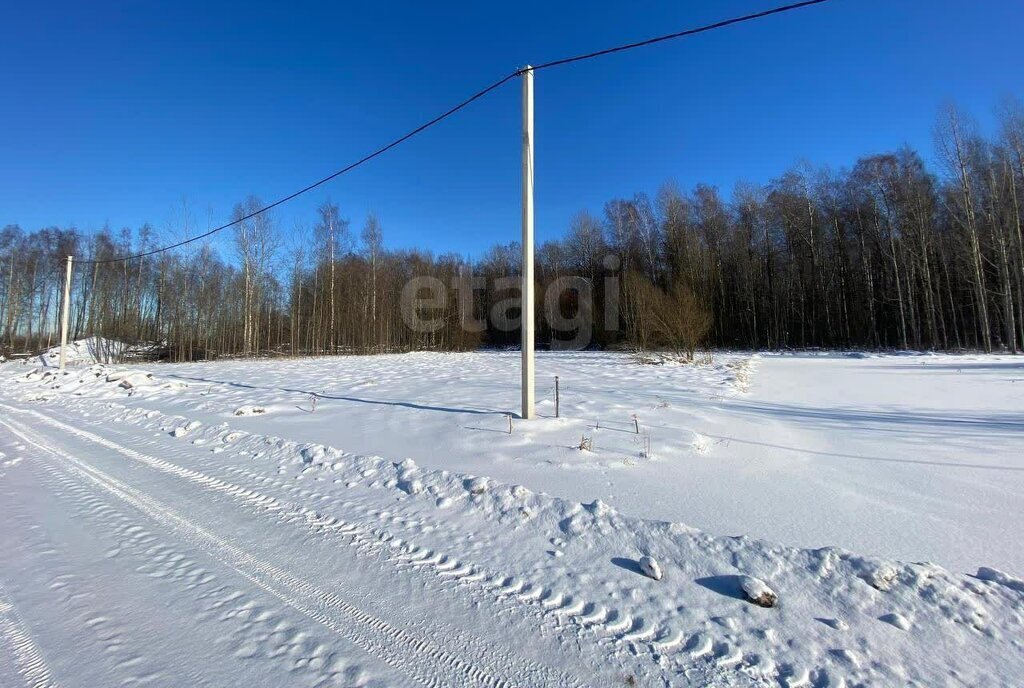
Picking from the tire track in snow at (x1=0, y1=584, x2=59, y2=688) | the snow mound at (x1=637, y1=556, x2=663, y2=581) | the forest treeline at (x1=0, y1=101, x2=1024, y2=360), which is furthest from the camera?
the forest treeline at (x1=0, y1=101, x2=1024, y2=360)

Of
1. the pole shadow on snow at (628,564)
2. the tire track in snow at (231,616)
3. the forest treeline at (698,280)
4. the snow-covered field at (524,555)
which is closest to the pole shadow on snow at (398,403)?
the snow-covered field at (524,555)

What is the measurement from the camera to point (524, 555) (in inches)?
121

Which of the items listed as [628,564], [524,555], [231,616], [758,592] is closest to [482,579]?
[524,555]

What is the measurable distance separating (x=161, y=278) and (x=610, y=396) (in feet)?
123

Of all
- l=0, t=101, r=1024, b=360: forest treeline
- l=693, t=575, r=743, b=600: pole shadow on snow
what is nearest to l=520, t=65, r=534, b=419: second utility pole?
l=693, t=575, r=743, b=600: pole shadow on snow

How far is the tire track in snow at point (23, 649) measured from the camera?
6.41 ft

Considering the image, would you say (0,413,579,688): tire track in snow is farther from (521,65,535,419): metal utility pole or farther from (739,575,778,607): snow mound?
(521,65,535,419): metal utility pole

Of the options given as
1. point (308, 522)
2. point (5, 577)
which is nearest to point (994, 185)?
point (308, 522)

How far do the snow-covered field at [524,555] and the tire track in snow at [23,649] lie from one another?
14 millimetres

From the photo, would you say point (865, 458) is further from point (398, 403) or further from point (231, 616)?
point (398, 403)

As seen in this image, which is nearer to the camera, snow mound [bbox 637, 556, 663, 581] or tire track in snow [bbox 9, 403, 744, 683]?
tire track in snow [bbox 9, 403, 744, 683]

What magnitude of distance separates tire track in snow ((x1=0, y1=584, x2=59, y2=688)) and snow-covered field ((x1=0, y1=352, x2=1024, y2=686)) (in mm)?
14

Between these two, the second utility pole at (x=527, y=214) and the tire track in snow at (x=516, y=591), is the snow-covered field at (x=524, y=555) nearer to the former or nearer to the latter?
the tire track in snow at (x=516, y=591)

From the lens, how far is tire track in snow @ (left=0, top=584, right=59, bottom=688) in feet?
6.41
